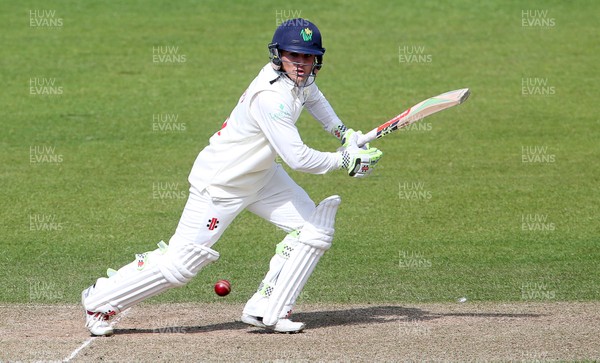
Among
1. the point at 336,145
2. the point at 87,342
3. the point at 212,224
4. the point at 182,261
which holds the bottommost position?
the point at 336,145

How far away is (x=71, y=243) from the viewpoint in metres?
11.6

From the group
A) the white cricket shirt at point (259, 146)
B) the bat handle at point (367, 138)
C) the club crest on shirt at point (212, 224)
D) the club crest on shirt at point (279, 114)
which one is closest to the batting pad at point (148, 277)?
the club crest on shirt at point (212, 224)

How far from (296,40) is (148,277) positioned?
2.23 m

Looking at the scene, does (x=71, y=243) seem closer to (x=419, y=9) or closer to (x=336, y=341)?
(x=336, y=341)

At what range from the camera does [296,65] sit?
8133 millimetres

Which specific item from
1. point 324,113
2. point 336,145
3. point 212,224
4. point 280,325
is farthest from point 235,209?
point 336,145

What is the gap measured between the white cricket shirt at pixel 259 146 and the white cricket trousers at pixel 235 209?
0.08 m

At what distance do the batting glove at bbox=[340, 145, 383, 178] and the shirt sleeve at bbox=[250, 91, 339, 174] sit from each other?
0.07 m

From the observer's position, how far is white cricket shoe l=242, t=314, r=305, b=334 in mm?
8352

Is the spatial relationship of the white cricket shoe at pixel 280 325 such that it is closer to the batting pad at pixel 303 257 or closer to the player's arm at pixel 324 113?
the batting pad at pixel 303 257

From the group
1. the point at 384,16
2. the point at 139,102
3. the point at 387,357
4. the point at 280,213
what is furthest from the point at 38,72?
the point at 387,357

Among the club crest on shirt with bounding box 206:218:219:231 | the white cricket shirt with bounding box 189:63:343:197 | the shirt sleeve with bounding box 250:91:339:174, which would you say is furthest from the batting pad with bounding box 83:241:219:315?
the shirt sleeve with bounding box 250:91:339:174

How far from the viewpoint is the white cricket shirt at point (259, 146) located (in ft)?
26.0

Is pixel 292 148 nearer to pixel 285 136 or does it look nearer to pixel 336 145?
pixel 285 136
